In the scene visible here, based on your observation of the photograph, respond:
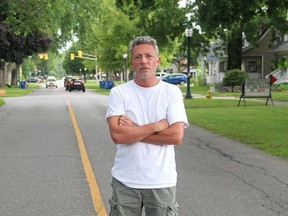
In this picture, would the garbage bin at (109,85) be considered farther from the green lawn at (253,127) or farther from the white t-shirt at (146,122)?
A: the white t-shirt at (146,122)

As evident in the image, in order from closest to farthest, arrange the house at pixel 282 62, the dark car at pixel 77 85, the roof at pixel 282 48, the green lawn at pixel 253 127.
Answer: the green lawn at pixel 253 127
the house at pixel 282 62
the roof at pixel 282 48
the dark car at pixel 77 85

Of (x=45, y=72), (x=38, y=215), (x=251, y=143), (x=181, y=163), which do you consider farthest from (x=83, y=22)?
(x=45, y=72)

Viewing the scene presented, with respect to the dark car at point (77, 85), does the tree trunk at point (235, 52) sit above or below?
above

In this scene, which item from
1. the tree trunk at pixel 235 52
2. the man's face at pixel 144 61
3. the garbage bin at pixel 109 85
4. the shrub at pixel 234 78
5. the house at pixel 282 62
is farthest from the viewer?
the garbage bin at pixel 109 85

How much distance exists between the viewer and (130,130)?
10.9 feet

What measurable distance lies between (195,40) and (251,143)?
2724 cm

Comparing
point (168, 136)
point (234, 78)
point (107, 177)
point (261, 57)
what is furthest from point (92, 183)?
point (261, 57)

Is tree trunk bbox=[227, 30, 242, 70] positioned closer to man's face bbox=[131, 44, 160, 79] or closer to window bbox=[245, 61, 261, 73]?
window bbox=[245, 61, 261, 73]

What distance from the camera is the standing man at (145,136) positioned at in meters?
3.31

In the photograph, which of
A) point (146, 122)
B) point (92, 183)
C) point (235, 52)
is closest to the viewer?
point (146, 122)

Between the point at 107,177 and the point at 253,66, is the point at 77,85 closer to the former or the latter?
the point at 253,66

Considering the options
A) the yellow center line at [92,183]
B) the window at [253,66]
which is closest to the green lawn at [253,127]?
the yellow center line at [92,183]

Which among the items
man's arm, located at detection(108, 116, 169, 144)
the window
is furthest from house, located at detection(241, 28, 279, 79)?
man's arm, located at detection(108, 116, 169, 144)

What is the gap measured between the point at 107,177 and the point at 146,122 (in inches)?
179
